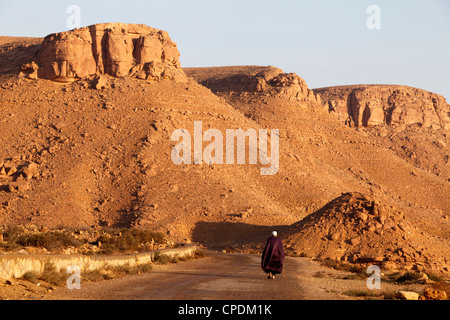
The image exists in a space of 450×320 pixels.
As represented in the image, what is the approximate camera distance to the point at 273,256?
19844 millimetres

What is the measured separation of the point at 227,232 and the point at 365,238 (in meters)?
13.8

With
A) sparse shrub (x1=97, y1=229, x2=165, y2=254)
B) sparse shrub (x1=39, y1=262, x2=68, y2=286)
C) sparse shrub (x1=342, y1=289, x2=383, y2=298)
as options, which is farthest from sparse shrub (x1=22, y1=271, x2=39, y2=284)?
sparse shrub (x1=97, y1=229, x2=165, y2=254)

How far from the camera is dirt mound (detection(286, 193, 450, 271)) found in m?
38.1

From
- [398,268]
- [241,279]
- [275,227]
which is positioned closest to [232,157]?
[275,227]

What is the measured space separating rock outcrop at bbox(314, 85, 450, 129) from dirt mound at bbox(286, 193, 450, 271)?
255ft

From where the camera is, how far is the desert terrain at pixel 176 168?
44.1 m

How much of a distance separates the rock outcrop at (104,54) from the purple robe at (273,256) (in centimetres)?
5220

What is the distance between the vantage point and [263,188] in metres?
61.7

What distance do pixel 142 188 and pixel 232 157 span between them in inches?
462

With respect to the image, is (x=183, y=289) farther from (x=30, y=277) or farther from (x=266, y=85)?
(x=266, y=85)

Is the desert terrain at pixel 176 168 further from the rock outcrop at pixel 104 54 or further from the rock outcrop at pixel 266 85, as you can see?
the rock outcrop at pixel 266 85

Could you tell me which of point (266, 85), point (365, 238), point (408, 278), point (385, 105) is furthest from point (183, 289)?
point (385, 105)

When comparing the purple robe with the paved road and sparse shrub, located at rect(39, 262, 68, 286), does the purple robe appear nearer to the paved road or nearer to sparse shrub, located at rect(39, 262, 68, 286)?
the paved road
